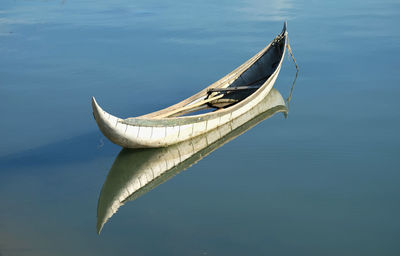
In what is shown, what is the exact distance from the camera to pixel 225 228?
303 inches

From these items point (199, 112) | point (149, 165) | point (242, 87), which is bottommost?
point (149, 165)

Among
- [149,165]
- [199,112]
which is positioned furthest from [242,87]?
[149,165]

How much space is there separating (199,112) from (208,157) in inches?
73.7

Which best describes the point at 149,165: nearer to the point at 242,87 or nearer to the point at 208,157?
the point at 208,157

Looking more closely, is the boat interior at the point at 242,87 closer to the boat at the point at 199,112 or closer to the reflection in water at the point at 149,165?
the boat at the point at 199,112

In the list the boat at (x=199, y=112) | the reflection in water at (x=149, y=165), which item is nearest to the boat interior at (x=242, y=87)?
the boat at (x=199, y=112)

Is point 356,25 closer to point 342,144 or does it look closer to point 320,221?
point 342,144

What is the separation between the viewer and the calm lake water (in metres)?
7.55

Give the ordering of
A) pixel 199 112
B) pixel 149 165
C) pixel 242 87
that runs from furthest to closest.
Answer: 1. pixel 242 87
2. pixel 199 112
3. pixel 149 165

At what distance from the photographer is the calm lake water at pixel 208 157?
755cm

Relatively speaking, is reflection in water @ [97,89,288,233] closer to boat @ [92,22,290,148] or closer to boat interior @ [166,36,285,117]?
boat @ [92,22,290,148]

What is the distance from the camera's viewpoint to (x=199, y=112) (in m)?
11.5

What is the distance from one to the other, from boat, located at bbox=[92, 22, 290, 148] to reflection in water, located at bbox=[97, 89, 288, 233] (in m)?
0.16

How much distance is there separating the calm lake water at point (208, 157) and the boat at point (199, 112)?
0.71 meters
